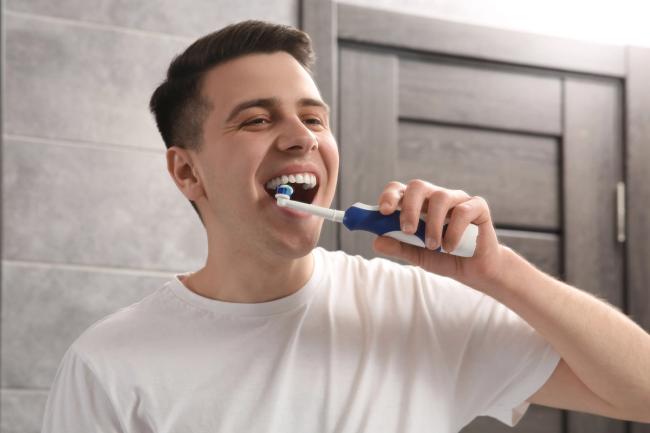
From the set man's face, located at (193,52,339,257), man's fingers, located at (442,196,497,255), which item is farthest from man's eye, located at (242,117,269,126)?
man's fingers, located at (442,196,497,255)

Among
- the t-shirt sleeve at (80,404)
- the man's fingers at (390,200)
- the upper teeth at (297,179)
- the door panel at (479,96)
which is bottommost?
the t-shirt sleeve at (80,404)

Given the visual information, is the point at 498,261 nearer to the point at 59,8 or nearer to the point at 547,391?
the point at 547,391

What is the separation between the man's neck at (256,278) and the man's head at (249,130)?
34mm

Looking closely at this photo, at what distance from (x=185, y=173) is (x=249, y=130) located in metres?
0.16

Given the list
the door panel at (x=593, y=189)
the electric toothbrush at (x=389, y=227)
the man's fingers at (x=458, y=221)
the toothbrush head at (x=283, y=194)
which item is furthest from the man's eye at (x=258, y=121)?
the door panel at (x=593, y=189)

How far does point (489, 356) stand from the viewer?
4.15ft

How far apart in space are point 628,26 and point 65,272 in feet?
5.07

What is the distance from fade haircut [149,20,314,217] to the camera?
1.39 meters

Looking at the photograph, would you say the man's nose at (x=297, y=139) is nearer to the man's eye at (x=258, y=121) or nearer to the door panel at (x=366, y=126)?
the man's eye at (x=258, y=121)

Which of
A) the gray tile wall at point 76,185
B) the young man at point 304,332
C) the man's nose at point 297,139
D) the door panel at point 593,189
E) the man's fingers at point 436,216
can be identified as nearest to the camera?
the man's fingers at point 436,216

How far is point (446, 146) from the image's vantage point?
2.35 metres

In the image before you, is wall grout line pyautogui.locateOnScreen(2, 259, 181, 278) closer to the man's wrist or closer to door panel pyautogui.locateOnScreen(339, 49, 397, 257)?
door panel pyautogui.locateOnScreen(339, 49, 397, 257)

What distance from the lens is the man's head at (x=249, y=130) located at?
1286 mm

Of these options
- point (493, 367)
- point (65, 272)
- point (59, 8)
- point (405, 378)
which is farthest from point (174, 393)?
point (59, 8)
